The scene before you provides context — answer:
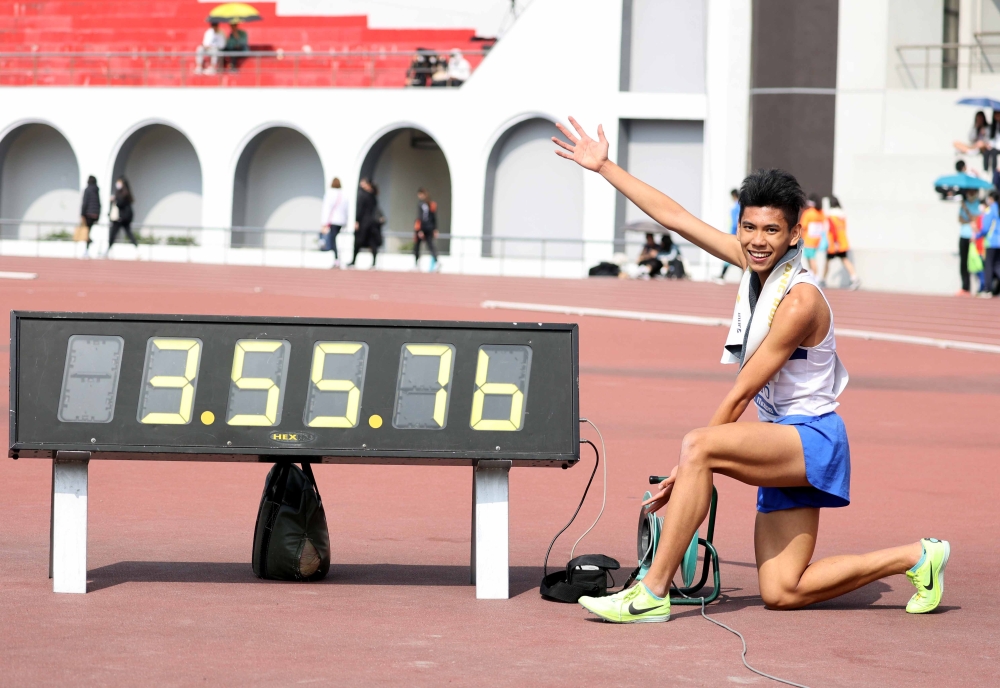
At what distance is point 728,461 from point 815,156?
115ft

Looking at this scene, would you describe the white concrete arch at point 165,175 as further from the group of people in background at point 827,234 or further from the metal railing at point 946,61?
the metal railing at point 946,61

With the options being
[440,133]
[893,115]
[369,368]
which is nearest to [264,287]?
[440,133]

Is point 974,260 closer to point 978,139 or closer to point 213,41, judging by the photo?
point 978,139

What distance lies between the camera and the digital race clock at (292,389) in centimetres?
552

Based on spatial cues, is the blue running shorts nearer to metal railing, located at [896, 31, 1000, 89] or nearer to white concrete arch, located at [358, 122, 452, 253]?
metal railing, located at [896, 31, 1000, 89]

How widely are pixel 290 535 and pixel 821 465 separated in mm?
2162

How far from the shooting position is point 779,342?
5.35 meters

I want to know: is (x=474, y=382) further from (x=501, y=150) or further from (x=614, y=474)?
(x=501, y=150)

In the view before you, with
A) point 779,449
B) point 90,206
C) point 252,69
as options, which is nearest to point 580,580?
point 779,449

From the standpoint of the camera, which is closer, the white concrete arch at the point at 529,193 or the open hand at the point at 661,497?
the open hand at the point at 661,497

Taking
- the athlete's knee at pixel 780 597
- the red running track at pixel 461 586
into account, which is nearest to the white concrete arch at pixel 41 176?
the red running track at pixel 461 586

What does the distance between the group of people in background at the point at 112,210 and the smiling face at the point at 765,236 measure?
34299 mm

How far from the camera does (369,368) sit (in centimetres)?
564

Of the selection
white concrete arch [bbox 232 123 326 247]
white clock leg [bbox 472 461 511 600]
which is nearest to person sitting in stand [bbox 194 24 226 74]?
white concrete arch [bbox 232 123 326 247]
